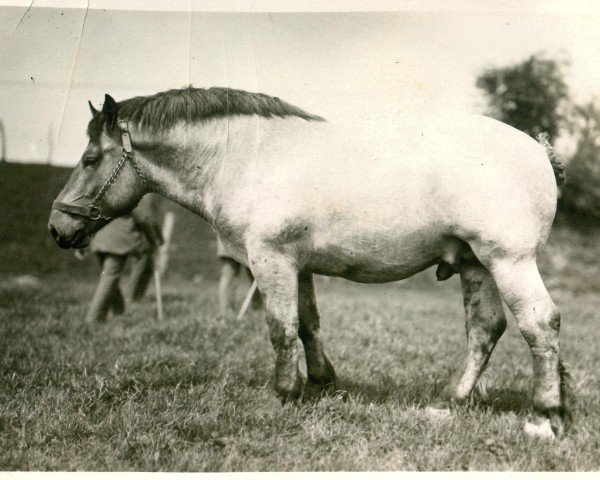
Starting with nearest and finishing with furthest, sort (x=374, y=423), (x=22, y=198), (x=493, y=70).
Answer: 1. (x=374, y=423)
2. (x=493, y=70)
3. (x=22, y=198)

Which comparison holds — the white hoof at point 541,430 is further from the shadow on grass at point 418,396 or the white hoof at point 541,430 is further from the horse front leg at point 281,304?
the horse front leg at point 281,304

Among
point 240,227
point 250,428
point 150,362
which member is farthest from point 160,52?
point 250,428

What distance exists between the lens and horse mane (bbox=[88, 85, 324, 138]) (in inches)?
166

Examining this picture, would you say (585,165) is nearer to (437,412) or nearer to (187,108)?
(437,412)

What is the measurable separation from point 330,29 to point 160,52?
1.50 metres

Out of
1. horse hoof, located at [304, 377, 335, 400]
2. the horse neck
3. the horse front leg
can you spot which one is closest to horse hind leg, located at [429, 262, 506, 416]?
horse hoof, located at [304, 377, 335, 400]

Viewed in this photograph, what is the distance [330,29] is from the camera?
4898 mm

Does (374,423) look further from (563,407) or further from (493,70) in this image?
(493,70)

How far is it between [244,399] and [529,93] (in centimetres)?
494

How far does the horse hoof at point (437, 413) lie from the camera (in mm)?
4044

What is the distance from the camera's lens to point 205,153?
13.9 feet

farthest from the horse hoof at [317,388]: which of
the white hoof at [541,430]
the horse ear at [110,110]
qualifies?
the horse ear at [110,110]

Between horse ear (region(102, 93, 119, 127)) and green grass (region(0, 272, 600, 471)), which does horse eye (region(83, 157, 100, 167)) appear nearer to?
horse ear (region(102, 93, 119, 127))

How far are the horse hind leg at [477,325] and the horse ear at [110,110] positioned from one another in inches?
112
